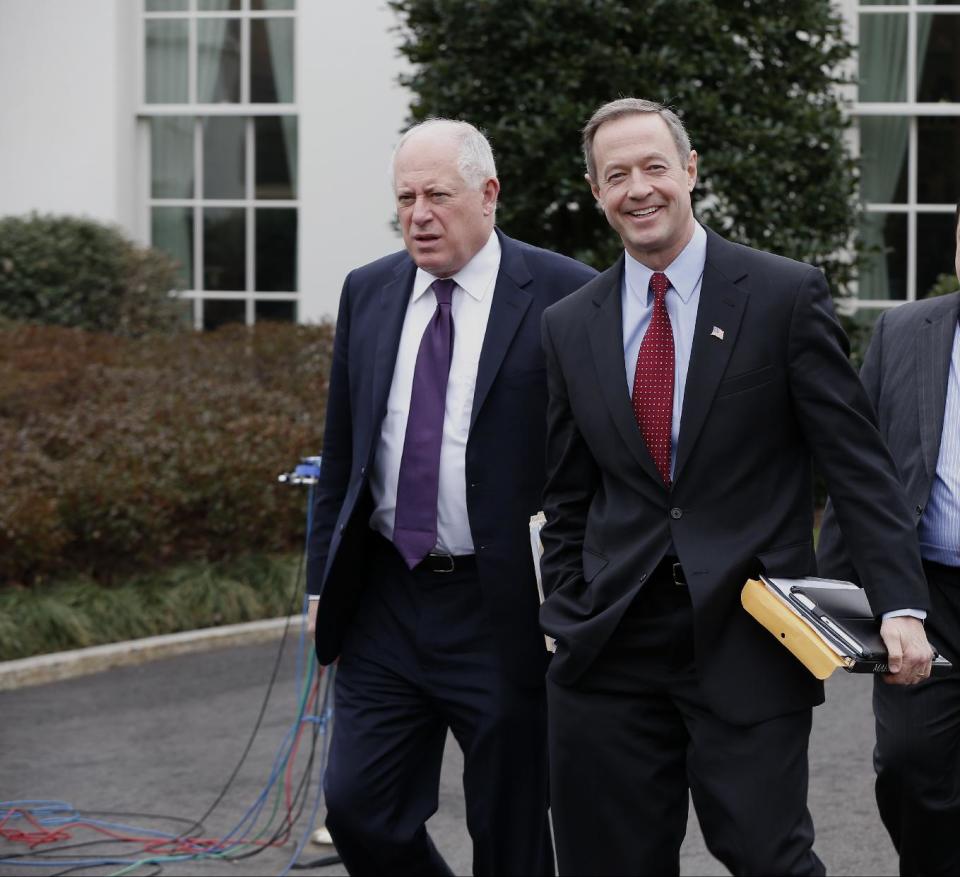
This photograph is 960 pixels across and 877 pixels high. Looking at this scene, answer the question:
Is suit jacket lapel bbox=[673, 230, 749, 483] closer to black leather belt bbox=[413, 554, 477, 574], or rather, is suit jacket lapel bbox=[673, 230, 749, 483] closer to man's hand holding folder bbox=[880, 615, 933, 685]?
man's hand holding folder bbox=[880, 615, 933, 685]

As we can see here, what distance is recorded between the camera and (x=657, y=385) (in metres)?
3.76

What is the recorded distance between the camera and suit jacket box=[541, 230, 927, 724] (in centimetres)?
361

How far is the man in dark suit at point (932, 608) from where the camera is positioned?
4.41 m

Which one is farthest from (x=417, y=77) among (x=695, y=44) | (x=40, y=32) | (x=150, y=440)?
(x=40, y=32)

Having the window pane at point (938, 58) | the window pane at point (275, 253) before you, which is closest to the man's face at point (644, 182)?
the window pane at point (938, 58)

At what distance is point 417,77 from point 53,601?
15.5 ft

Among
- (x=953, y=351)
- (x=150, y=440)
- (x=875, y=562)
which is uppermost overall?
(x=953, y=351)

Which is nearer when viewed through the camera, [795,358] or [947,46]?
[795,358]

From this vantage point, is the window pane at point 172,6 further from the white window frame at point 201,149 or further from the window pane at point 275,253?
the window pane at point 275,253

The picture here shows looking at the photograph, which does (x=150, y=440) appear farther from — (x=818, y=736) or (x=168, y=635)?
(x=818, y=736)

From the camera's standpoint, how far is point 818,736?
23.6 feet

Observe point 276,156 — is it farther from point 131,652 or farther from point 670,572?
point 670,572

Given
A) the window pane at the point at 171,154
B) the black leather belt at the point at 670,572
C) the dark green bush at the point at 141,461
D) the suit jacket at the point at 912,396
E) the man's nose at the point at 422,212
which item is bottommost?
the dark green bush at the point at 141,461

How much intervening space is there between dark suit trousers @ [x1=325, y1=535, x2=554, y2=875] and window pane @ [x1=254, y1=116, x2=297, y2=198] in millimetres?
11760
